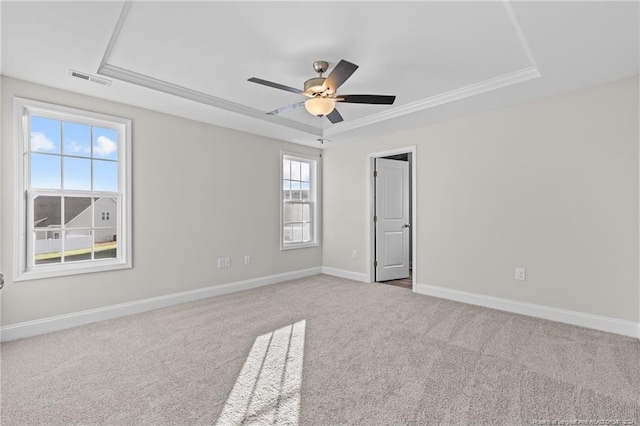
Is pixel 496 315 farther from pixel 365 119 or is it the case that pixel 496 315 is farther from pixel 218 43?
pixel 218 43

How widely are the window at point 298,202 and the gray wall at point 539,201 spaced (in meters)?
1.78

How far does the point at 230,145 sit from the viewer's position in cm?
466

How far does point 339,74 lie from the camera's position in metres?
2.55

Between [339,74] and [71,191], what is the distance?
307 cm

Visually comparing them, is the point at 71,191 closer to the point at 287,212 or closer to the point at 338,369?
the point at 287,212

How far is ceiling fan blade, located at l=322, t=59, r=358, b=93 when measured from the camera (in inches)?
93.5

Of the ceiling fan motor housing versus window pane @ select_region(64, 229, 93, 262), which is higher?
the ceiling fan motor housing

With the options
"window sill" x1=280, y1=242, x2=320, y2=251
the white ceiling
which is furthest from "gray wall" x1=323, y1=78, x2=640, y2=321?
"window sill" x1=280, y1=242, x2=320, y2=251

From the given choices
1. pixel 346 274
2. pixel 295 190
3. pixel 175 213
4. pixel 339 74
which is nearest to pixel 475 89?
pixel 339 74

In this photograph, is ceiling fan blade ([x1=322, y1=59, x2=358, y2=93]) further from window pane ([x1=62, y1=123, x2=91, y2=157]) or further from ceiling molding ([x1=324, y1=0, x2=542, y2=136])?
Answer: window pane ([x1=62, y1=123, x2=91, y2=157])

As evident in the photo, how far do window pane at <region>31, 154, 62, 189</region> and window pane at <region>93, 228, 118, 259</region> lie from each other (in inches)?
25.7

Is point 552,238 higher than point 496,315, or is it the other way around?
point 552,238

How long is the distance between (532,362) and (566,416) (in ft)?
2.25

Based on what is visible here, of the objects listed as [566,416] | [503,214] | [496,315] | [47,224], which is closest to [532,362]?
[566,416]
